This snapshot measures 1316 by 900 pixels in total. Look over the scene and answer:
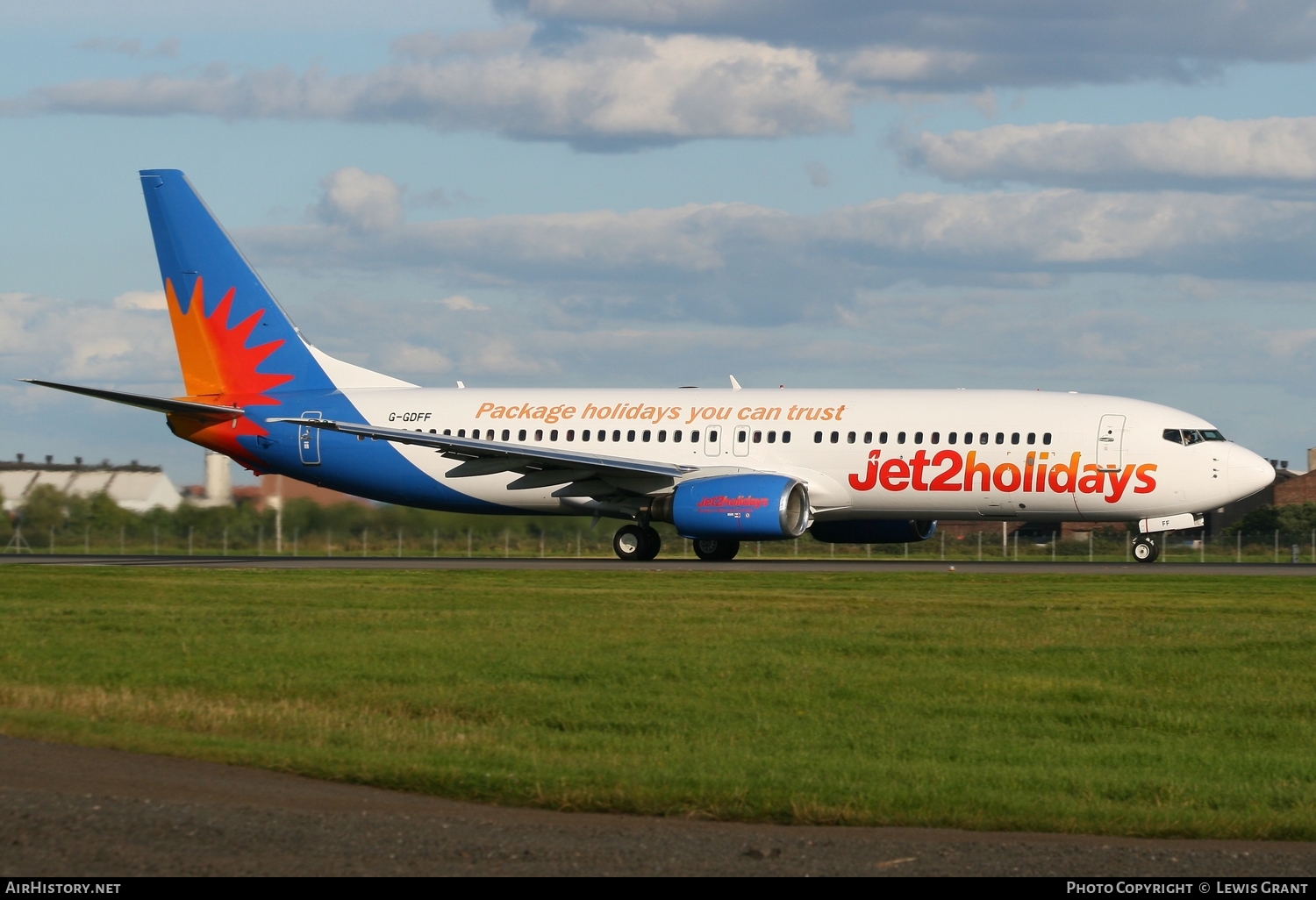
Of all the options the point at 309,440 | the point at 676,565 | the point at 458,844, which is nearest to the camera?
the point at 458,844

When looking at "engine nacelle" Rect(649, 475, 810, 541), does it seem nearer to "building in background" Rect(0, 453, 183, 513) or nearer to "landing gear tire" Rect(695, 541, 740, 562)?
"landing gear tire" Rect(695, 541, 740, 562)

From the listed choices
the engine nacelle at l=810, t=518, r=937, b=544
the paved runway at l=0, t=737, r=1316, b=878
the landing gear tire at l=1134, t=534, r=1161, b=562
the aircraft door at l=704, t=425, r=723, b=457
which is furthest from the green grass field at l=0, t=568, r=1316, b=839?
the engine nacelle at l=810, t=518, r=937, b=544

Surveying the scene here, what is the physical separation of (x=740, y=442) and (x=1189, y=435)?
9931 mm

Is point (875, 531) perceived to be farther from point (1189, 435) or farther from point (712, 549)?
point (1189, 435)

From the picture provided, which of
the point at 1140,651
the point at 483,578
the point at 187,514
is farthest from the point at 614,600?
the point at 187,514

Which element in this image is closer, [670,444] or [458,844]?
[458,844]

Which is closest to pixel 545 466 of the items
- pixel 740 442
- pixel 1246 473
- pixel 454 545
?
pixel 740 442

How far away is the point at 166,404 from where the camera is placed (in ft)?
126

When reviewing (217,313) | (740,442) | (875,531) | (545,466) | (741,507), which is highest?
(217,313)

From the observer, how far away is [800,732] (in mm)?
13055

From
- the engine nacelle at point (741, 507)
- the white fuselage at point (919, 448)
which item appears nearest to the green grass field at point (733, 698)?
the engine nacelle at point (741, 507)

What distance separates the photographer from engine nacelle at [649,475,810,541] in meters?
34.0

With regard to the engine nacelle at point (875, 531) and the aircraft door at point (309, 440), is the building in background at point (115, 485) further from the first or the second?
the engine nacelle at point (875, 531)

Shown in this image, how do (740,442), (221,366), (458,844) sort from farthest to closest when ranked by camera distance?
(221,366), (740,442), (458,844)
